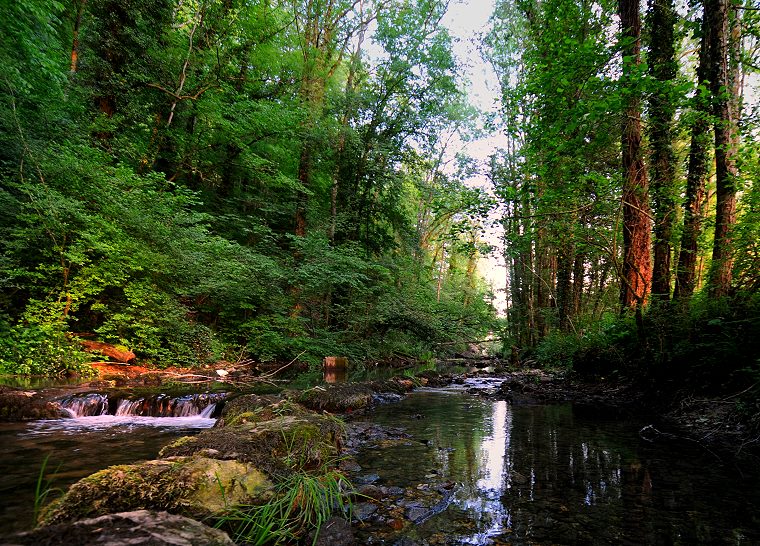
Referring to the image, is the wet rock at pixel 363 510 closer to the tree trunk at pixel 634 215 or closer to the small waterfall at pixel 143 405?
the small waterfall at pixel 143 405

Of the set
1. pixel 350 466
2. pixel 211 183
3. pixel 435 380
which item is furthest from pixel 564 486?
pixel 211 183

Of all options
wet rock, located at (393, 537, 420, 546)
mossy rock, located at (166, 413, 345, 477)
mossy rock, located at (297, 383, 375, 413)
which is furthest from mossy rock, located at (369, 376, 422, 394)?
wet rock, located at (393, 537, 420, 546)

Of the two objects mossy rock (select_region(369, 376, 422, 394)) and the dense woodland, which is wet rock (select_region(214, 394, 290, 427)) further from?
the dense woodland

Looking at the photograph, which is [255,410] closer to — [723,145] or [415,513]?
[415,513]

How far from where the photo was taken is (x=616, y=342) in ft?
29.6

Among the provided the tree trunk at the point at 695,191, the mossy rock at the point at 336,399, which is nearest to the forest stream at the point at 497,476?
the mossy rock at the point at 336,399

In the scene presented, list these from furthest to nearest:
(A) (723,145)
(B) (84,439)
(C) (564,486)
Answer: (A) (723,145), (B) (84,439), (C) (564,486)

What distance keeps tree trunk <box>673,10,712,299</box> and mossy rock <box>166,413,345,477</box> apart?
7.29 meters

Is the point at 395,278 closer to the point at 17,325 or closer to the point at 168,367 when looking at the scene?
the point at 168,367

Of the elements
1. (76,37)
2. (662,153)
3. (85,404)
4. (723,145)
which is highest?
(76,37)

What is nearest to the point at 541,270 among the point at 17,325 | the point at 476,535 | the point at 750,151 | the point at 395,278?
the point at 395,278

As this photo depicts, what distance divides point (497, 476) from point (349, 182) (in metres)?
18.0

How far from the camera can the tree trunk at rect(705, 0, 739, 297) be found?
6.26m

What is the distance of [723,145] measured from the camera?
629 centimetres
